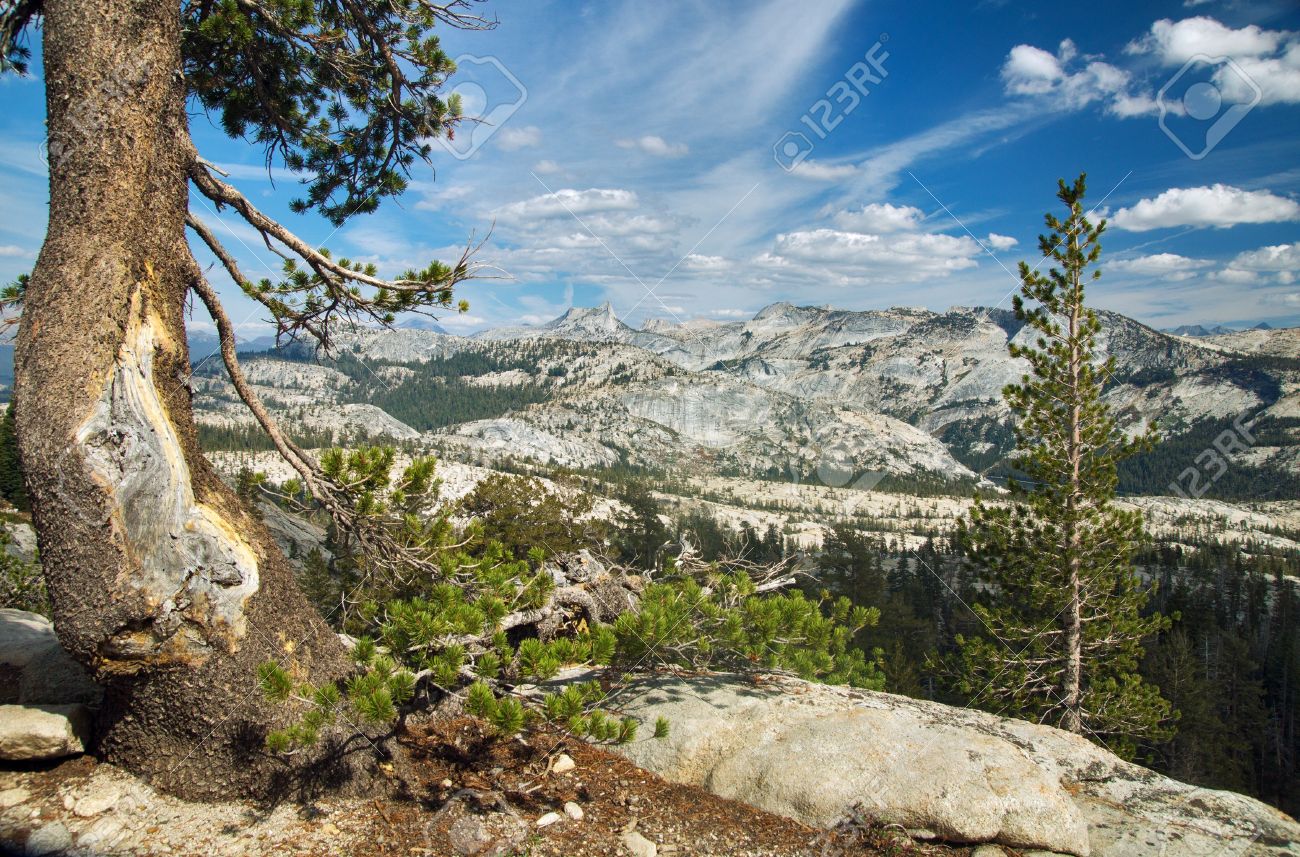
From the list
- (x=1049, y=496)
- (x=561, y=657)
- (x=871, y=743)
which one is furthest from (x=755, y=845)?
(x=1049, y=496)

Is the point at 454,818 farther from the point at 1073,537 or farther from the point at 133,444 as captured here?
the point at 1073,537

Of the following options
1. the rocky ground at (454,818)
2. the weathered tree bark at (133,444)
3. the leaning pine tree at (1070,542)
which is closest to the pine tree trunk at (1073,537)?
the leaning pine tree at (1070,542)

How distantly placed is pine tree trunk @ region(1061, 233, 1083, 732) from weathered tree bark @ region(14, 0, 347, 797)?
1724cm

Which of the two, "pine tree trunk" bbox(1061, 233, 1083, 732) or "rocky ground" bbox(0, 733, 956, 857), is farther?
"pine tree trunk" bbox(1061, 233, 1083, 732)

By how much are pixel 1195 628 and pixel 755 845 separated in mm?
68706

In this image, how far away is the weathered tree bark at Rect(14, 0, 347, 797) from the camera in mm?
4746

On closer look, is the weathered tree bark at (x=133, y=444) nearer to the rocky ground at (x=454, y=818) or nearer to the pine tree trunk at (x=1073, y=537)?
the rocky ground at (x=454, y=818)

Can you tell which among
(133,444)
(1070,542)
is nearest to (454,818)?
(133,444)

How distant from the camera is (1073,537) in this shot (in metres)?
16.2

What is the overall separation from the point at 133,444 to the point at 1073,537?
61.8 ft

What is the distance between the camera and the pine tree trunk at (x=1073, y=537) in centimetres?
1562

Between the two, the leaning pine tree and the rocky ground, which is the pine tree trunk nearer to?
the leaning pine tree

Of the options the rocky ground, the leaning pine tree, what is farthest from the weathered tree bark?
the leaning pine tree

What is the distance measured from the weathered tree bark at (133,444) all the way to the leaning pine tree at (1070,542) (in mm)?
15965
